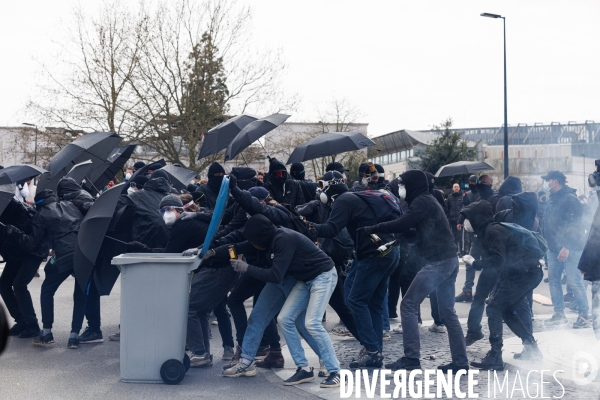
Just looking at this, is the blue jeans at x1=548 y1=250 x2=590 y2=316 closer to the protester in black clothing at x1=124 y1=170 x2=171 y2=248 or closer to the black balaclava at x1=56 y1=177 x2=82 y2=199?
the protester in black clothing at x1=124 y1=170 x2=171 y2=248

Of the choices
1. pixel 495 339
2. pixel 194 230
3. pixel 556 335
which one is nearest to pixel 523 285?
pixel 495 339

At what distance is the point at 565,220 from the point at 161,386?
5.36 m

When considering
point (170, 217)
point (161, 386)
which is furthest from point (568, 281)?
point (161, 386)

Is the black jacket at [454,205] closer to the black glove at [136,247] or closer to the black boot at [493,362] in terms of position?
the black boot at [493,362]

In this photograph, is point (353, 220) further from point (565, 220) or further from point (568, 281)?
point (568, 281)

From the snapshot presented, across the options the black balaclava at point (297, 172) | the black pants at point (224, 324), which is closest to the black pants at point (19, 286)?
the black pants at point (224, 324)

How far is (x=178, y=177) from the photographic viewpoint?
11148mm

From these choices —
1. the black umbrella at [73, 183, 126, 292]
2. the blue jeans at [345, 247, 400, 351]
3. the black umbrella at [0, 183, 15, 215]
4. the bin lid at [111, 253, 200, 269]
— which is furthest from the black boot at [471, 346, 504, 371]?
the black umbrella at [0, 183, 15, 215]

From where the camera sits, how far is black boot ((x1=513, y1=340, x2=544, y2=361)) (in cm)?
688

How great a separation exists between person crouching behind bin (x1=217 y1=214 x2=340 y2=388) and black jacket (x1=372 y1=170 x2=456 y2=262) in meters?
0.71

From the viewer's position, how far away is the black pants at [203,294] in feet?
21.9

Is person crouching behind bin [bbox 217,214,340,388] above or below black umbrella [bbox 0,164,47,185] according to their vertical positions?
below

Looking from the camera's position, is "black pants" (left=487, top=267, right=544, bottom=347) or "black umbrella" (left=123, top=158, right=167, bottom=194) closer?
"black pants" (left=487, top=267, right=544, bottom=347)

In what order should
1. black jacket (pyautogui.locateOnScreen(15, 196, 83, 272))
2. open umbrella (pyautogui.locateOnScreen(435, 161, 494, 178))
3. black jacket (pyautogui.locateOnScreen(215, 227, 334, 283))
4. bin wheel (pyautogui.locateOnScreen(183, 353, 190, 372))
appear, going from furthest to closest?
1. open umbrella (pyautogui.locateOnScreen(435, 161, 494, 178))
2. black jacket (pyautogui.locateOnScreen(15, 196, 83, 272))
3. bin wheel (pyautogui.locateOnScreen(183, 353, 190, 372))
4. black jacket (pyautogui.locateOnScreen(215, 227, 334, 283))
